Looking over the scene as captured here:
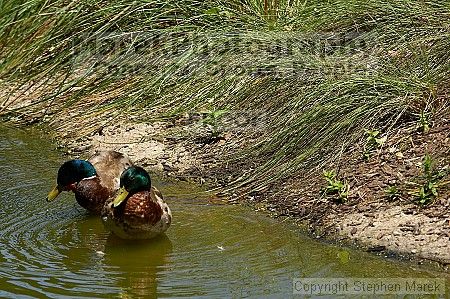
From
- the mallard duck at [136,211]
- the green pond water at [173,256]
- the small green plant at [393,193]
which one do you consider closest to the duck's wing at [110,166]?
the green pond water at [173,256]

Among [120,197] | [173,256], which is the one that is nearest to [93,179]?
[120,197]

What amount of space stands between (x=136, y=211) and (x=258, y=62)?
1605 millimetres

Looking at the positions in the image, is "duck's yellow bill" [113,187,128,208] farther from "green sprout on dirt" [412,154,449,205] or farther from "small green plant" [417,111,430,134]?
"small green plant" [417,111,430,134]

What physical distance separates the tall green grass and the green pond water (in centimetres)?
69

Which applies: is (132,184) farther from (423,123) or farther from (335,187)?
(423,123)

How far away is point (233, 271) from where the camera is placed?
503 centimetres

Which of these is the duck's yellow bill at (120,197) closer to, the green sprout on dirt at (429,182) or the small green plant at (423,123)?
the green sprout on dirt at (429,182)

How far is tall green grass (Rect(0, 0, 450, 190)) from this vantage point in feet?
20.6

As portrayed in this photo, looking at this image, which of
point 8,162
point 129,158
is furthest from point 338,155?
point 8,162

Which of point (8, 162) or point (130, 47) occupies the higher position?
point (130, 47)

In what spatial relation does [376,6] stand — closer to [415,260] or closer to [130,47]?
[130,47]

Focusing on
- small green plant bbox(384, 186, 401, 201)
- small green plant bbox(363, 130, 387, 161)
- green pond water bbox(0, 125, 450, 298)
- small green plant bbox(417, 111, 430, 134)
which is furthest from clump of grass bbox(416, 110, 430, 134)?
green pond water bbox(0, 125, 450, 298)

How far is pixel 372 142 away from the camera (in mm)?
6180

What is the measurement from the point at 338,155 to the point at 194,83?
4.69ft
